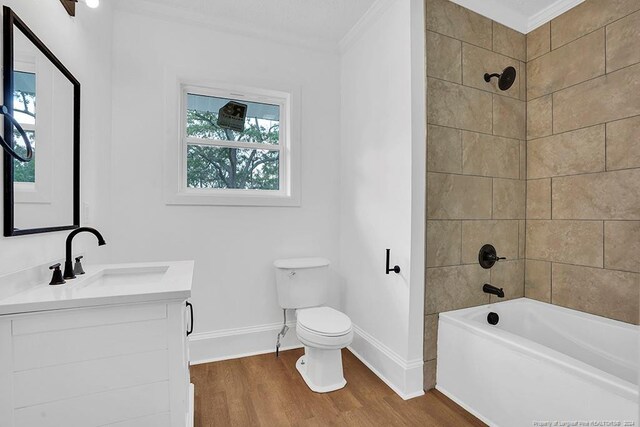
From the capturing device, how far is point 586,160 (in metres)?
1.99

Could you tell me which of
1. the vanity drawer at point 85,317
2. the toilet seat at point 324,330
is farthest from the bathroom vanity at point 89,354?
the toilet seat at point 324,330

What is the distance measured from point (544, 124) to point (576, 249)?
899mm

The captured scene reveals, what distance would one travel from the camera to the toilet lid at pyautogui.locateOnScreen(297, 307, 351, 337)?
1.90 m

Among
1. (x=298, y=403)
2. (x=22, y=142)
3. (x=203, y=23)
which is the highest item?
(x=203, y=23)

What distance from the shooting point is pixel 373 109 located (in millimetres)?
2270

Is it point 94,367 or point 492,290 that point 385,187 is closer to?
point 492,290

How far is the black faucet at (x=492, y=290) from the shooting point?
2.08 meters

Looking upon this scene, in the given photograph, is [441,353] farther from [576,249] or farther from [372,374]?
[576,249]

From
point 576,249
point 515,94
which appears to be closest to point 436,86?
point 515,94

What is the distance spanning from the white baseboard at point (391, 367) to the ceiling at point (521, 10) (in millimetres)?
2373

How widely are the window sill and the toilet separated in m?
0.47

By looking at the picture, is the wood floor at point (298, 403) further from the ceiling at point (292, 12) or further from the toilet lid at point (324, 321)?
the ceiling at point (292, 12)

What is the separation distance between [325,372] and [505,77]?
7.58 ft

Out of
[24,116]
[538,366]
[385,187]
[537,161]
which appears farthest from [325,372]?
[537,161]
